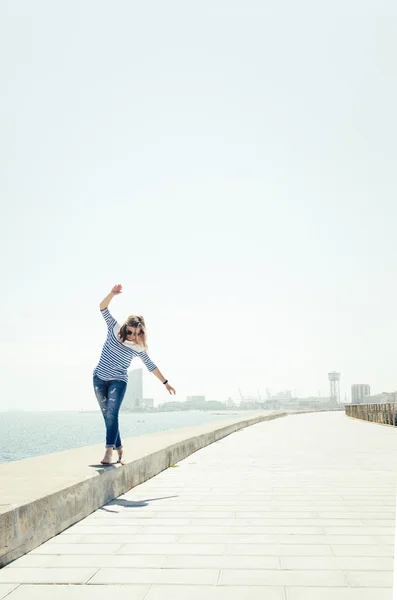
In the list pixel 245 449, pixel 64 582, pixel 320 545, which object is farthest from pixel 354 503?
pixel 245 449

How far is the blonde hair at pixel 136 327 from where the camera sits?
6934mm

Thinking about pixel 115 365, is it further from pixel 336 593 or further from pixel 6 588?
pixel 336 593

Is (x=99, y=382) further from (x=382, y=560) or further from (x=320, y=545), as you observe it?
(x=382, y=560)

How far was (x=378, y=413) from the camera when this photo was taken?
28406 millimetres

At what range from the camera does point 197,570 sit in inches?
157

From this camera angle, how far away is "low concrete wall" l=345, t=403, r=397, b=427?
2573 centimetres

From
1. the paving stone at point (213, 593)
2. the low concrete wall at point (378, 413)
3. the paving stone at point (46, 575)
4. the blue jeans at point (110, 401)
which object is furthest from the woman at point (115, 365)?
the low concrete wall at point (378, 413)

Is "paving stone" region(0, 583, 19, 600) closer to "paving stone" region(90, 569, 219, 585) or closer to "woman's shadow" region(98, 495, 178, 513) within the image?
"paving stone" region(90, 569, 219, 585)

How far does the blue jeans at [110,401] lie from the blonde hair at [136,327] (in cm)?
50

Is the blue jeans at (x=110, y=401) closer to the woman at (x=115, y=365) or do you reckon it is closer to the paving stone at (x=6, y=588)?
the woman at (x=115, y=365)

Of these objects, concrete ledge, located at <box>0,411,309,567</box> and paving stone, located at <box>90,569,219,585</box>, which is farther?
concrete ledge, located at <box>0,411,309,567</box>

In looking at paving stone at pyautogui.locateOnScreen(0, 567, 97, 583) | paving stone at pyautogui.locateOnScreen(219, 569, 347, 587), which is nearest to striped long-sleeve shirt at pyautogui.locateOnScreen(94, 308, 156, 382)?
paving stone at pyautogui.locateOnScreen(0, 567, 97, 583)

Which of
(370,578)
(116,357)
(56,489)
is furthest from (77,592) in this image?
(116,357)

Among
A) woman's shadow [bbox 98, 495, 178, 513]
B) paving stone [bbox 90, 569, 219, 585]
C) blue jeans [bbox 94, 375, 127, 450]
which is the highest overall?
blue jeans [bbox 94, 375, 127, 450]
